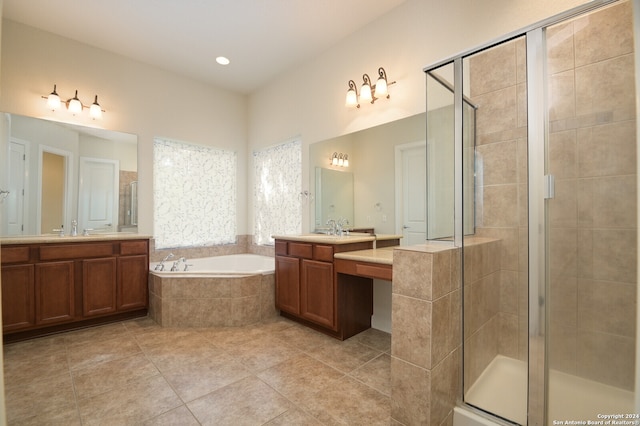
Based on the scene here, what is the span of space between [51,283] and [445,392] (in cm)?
324

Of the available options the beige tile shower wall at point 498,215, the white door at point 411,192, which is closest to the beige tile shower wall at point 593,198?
the beige tile shower wall at point 498,215

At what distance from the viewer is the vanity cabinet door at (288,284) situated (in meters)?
2.87

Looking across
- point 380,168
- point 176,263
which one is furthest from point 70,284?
point 380,168

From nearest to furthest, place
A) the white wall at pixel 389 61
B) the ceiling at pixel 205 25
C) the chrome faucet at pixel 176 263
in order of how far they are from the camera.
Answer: the white wall at pixel 389 61 → the ceiling at pixel 205 25 → the chrome faucet at pixel 176 263

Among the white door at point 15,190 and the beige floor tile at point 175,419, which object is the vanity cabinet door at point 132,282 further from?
the beige floor tile at point 175,419

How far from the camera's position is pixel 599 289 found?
4.78ft

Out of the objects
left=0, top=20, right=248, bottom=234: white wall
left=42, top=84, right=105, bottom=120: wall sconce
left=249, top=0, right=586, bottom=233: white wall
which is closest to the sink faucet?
left=249, top=0, right=586, bottom=233: white wall

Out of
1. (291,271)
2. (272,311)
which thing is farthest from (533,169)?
(272,311)

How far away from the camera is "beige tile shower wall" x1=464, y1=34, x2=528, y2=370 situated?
162cm

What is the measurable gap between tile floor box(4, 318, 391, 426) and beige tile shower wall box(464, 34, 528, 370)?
748 millimetres

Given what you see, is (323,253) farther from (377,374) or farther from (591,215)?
(591,215)

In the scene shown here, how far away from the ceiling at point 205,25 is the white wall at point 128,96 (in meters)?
0.15

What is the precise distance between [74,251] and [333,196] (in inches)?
99.4

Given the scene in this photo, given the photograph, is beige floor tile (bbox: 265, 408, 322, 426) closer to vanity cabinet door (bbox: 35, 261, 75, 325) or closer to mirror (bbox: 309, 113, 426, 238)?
mirror (bbox: 309, 113, 426, 238)
